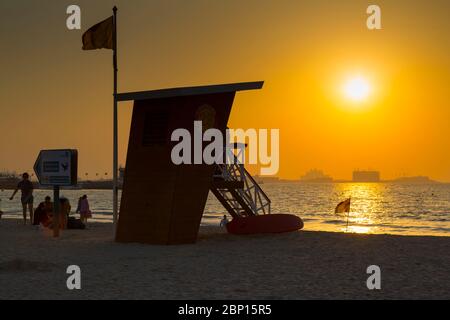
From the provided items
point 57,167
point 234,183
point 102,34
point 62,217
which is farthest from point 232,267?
→ point 62,217

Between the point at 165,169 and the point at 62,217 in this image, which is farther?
the point at 62,217

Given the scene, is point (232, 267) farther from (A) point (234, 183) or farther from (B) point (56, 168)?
(B) point (56, 168)

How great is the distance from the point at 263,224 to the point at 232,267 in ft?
24.9

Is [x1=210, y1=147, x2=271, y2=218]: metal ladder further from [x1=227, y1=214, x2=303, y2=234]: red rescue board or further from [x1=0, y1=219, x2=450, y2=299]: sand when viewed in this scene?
[x1=0, y1=219, x2=450, y2=299]: sand

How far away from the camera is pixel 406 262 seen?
14742 mm

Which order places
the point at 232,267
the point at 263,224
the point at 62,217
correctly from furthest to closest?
the point at 62,217
the point at 263,224
the point at 232,267

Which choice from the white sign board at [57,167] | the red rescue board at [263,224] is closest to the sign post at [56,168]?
the white sign board at [57,167]

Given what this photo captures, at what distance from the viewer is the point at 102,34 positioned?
20875 millimetres

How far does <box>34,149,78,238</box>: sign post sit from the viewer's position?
2042 cm

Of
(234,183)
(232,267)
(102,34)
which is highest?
(102,34)

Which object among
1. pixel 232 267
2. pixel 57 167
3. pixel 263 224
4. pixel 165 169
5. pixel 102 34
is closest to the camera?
pixel 232 267

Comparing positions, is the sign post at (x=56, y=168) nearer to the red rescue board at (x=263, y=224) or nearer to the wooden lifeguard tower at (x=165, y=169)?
the wooden lifeguard tower at (x=165, y=169)
